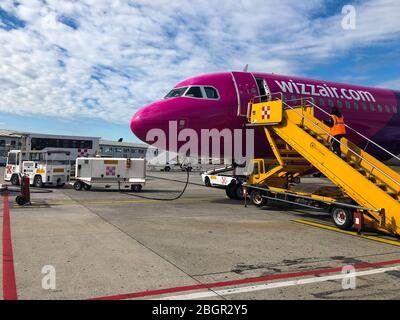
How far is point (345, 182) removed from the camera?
372 inches

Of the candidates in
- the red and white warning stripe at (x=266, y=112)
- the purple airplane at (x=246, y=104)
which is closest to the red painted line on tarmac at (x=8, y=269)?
the purple airplane at (x=246, y=104)

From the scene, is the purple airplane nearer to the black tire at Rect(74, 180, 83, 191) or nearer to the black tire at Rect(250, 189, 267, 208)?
the black tire at Rect(250, 189, 267, 208)

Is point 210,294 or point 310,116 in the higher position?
point 310,116

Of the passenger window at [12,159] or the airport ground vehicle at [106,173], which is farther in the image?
the passenger window at [12,159]

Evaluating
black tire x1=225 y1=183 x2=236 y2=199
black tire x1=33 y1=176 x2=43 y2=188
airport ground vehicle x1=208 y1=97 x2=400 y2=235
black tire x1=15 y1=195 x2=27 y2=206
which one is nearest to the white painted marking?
airport ground vehicle x1=208 y1=97 x2=400 y2=235

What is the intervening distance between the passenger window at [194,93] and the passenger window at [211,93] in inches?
10.6

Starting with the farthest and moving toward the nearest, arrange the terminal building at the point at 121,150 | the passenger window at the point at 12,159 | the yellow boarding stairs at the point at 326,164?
the terminal building at the point at 121,150 < the passenger window at the point at 12,159 < the yellow boarding stairs at the point at 326,164

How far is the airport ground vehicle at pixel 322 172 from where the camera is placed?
28.5 feet

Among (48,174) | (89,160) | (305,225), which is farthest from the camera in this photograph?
(48,174)

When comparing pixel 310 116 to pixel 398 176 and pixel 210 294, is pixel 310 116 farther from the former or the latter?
pixel 210 294

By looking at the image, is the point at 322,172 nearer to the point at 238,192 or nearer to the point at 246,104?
the point at 246,104

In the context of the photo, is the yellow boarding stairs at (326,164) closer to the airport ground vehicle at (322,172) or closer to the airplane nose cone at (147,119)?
the airport ground vehicle at (322,172)
